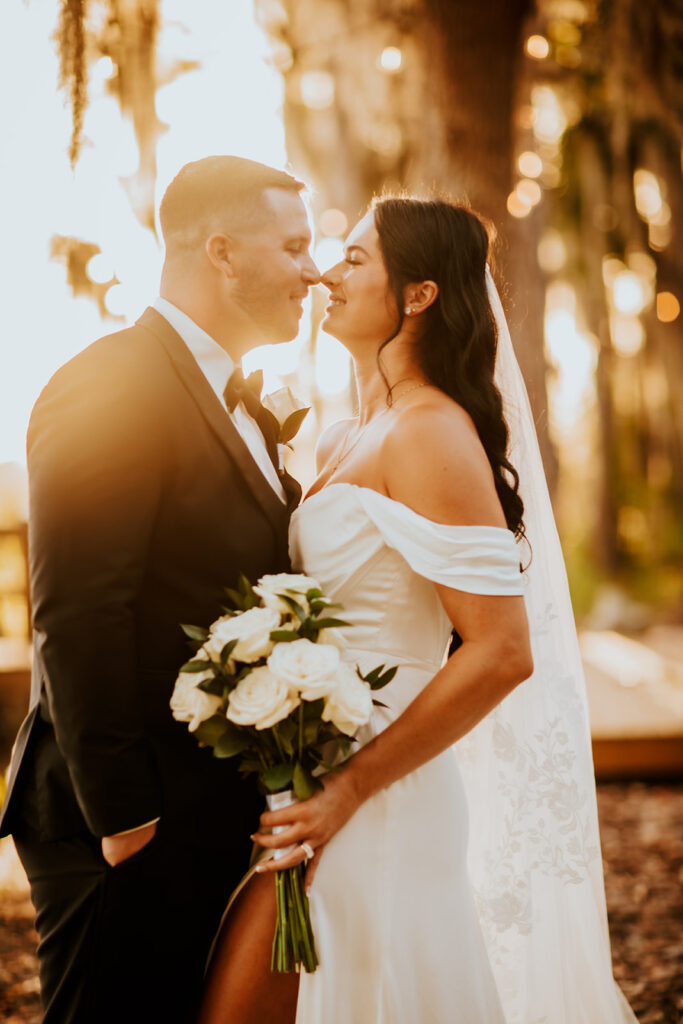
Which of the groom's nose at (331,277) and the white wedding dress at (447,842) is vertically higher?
the groom's nose at (331,277)

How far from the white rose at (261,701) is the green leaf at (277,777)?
13 centimetres

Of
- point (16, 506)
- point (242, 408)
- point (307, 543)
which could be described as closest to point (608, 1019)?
point (307, 543)

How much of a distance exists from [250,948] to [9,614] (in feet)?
22.1

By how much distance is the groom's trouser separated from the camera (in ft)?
6.83

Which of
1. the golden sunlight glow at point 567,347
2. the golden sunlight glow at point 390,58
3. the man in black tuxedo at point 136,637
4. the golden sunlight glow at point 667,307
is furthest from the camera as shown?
the golden sunlight glow at point 567,347

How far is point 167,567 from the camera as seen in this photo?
2201 mm

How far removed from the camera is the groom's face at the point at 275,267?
253cm

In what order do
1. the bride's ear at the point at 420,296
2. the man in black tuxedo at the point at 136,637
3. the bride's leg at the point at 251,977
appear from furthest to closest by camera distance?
the bride's ear at the point at 420,296 < the bride's leg at the point at 251,977 < the man in black tuxedo at the point at 136,637

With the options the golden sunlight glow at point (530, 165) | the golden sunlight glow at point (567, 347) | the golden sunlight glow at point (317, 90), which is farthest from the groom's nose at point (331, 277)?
the golden sunlight glow at point (567, 347)

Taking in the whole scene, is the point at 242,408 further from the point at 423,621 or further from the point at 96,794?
the point at 96,794

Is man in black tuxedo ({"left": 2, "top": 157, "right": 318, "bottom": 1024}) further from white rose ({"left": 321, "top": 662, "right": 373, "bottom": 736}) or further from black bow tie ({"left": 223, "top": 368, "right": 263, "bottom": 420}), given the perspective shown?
white rose ({"left": 321, "top": 662, "right": 373, "bottom": 736})

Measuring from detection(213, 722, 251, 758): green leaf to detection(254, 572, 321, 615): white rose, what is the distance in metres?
0.27

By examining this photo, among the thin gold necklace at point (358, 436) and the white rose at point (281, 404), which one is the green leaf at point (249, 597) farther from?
the white rose at point (281, 404)

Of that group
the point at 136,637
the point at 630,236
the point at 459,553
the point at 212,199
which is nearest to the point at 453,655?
the point at 459,553
